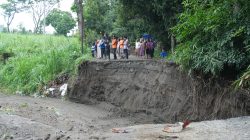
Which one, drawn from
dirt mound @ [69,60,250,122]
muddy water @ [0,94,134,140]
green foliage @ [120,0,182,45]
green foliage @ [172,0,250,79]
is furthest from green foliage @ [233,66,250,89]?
green foliage @ [120,0,182,45]

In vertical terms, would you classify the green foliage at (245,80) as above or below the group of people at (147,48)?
below

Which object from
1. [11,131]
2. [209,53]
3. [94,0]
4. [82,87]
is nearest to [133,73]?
[82,87]

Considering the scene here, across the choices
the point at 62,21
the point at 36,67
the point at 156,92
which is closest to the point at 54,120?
the point at 156,92

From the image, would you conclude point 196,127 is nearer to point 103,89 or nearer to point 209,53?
point 209,53

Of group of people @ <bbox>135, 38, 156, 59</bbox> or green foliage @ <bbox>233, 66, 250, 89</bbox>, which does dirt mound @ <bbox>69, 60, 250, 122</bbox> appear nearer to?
green foliage @ <bbox>233, 66, 250, 89</bbox>

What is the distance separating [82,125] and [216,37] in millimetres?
6676

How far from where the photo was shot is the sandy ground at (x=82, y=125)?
12.1 metres

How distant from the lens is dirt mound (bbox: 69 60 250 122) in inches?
612

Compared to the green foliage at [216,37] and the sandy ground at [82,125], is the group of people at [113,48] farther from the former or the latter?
the green foliage at [216,37]

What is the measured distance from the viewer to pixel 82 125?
1753cm

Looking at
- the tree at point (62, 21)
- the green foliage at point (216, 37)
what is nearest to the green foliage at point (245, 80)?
the green foliage at point (216, 37)

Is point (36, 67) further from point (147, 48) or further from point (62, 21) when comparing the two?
point (62, 21)

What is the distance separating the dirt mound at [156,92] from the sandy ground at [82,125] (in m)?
1.06

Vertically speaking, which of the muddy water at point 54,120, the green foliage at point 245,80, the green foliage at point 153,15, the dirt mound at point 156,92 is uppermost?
the green foliage at point 153,15
